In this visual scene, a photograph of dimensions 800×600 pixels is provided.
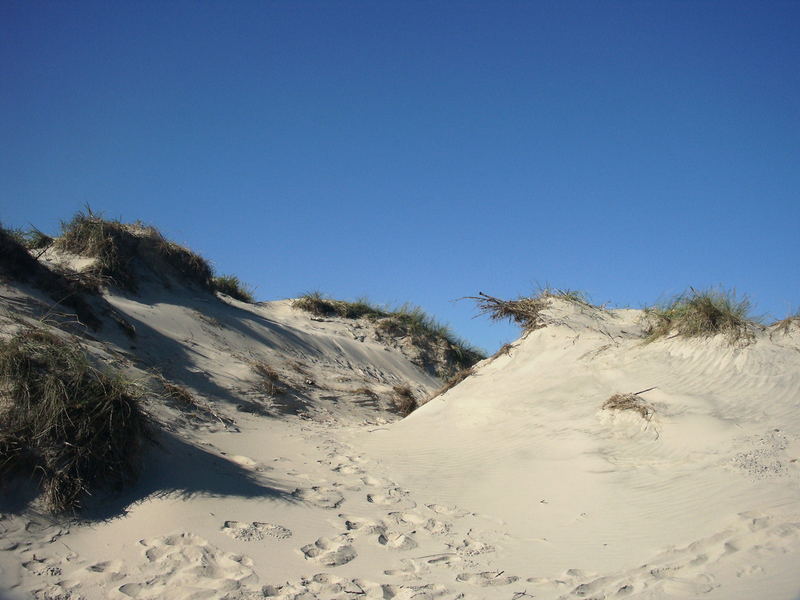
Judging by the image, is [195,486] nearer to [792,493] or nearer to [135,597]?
[135,597]

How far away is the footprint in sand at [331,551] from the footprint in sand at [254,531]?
25 cm

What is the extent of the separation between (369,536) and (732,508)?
9.32 ft

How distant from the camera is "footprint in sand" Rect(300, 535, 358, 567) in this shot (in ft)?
15.0

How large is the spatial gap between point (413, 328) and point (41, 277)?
10988 mm

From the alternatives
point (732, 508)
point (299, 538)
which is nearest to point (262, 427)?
point (299, 538)

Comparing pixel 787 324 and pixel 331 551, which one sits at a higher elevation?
pixel 787 324

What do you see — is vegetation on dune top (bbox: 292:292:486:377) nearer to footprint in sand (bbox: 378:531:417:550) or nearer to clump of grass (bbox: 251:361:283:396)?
clump of grass (bbox: 251:361:283:396)

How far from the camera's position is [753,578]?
4039 mm

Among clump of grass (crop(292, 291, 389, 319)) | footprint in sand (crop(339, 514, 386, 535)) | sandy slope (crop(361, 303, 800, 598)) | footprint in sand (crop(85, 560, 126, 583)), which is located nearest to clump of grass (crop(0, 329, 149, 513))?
footprint in sand (crop(85, 560, 126, 583))

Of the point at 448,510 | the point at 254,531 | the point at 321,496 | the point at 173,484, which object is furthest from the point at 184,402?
the point at 448,510

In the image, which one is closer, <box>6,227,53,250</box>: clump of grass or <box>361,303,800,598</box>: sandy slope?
<box>361,303,800,598</box>: sandy slope

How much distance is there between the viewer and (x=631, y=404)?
7535 mm

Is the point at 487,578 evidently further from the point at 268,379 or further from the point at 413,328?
the point at 413,328

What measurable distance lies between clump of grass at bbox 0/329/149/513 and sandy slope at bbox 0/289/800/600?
0.24 m
